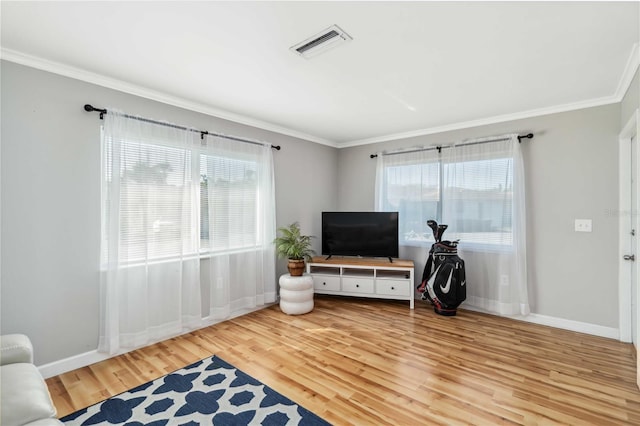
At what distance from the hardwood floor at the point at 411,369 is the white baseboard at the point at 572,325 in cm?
10

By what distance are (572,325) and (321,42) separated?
3.85 metres

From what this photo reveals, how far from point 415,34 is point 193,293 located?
309cm

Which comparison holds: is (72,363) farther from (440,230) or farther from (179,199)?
(440,230)

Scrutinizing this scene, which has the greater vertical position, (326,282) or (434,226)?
(434,226)

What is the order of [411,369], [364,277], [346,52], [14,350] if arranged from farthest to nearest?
[364,277] < [411,369] < [346,52] < [14,350]

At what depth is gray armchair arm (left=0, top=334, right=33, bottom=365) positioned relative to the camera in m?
1.75

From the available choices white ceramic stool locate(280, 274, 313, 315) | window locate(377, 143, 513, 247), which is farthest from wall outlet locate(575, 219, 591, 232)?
white ceramic stool locate(280, 274, 313, 315)

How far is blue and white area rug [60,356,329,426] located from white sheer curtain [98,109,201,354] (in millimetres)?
722

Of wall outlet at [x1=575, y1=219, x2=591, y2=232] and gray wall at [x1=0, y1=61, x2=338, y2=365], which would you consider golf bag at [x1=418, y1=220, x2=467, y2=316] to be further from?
gray wall at [x1=0, y1=61, x2=338, y2=365]

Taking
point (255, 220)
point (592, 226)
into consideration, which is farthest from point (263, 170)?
point (592, 226)

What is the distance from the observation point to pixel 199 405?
2.11 meters

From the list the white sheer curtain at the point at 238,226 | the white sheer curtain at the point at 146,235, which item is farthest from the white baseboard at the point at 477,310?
the white sheer curtain at the point at 238,226

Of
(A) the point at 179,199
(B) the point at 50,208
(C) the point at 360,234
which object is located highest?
(A) the point at 179,199

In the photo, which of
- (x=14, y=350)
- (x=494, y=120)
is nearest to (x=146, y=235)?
(x=14, y=350)
